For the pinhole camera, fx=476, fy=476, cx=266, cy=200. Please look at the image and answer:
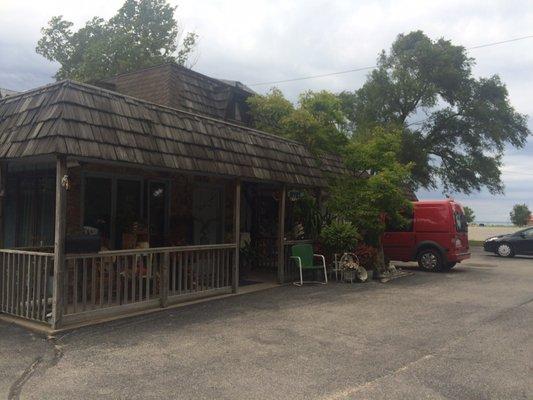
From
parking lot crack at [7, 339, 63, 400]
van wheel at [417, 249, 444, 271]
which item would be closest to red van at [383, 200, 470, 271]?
van wheel at [417, 249, 444, 271]

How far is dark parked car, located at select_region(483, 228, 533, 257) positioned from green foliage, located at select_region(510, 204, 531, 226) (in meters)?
39.9

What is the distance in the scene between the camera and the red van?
13.8m

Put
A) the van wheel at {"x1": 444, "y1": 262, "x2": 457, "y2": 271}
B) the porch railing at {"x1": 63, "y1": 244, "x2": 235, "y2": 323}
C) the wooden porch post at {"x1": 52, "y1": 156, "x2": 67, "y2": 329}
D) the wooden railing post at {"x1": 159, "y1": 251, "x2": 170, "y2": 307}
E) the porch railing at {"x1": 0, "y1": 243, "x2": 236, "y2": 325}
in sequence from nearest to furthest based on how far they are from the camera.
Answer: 1. the wooden porch post at {"x1": 52, "y1": 156, "x2": 67, "y2": 329}
2. the porch railing at {"x1": 0, "y1": 243, "x2": 236, "y2": 325}
3. the porch railing at {"x1": 63, "y1": 244, "x2": 235, "y2": 323}
4. the wooden railing post at {"x1": 159, "y1": 251, "x2": 170, "y2": 307}
5. the van wheel at {"x1": 444, "y1": 262, "x2": 457, "y2": 271}

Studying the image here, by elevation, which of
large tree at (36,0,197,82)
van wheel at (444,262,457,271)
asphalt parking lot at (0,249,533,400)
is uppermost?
large tree at (36,0,197,82)

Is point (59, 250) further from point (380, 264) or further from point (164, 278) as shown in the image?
point (380, 264)

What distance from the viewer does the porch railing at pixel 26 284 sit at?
656 centimetres

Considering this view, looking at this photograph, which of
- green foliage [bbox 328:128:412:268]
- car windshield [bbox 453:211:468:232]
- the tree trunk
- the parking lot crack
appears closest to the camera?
the parking lot crack

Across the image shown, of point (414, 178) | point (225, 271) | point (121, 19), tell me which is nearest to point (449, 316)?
point (225, 271)

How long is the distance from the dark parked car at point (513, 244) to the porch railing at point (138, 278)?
49.4ft

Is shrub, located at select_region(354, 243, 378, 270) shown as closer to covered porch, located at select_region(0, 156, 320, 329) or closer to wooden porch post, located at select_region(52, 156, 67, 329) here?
covered porch, located at select_region(0, 156, 320, 329)

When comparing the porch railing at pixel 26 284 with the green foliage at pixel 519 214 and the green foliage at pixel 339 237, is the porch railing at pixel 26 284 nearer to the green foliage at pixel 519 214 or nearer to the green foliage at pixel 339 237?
the green foliage at pixel 339 237

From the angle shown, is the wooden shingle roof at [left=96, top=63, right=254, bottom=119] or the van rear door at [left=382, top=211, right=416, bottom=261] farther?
the van rear door at [left=382, top=211, right=416, bottom=261]

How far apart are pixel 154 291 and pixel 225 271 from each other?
189cm

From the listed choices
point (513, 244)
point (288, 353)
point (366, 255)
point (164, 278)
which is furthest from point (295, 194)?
point (513, 244)
